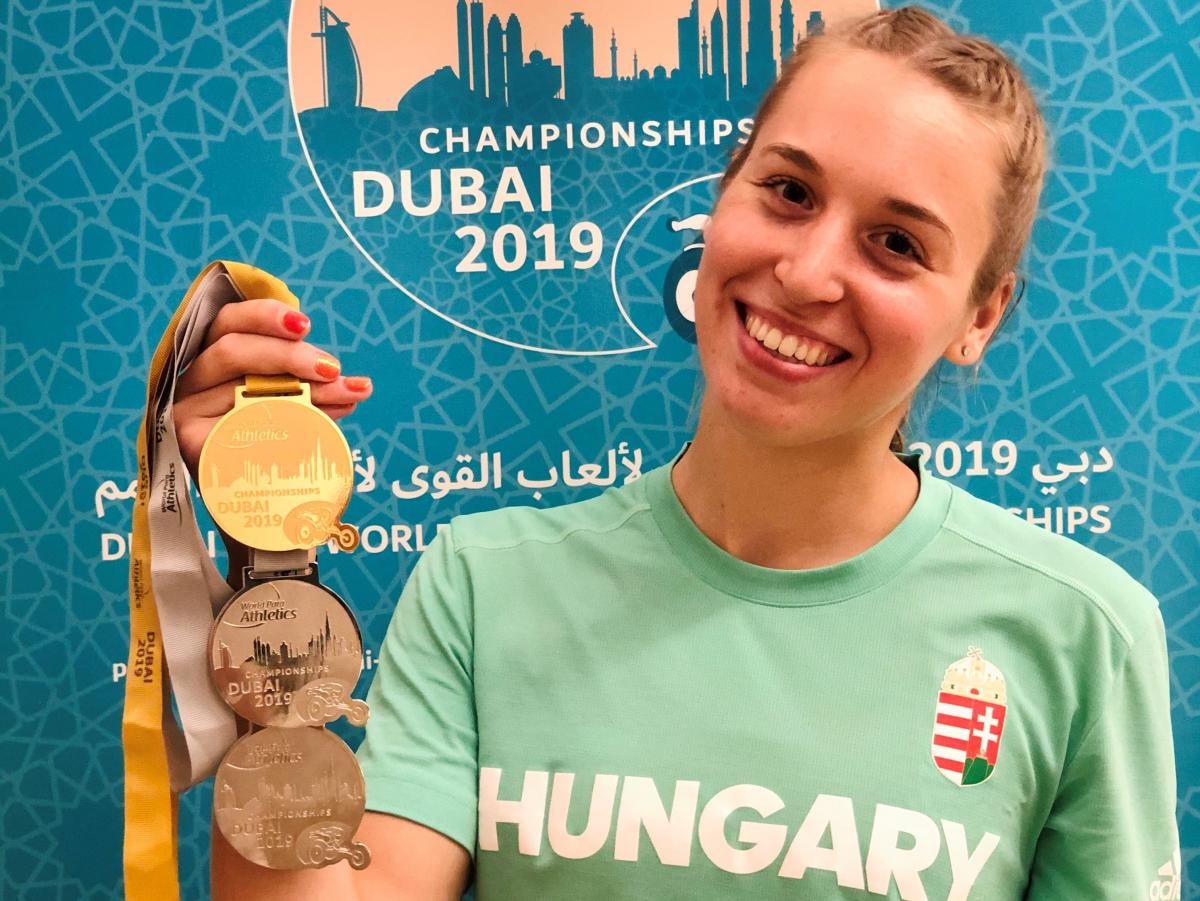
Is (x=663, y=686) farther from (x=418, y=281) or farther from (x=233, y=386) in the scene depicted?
(x=418, y=281)

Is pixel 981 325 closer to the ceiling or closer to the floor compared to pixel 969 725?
closer to the ceiling

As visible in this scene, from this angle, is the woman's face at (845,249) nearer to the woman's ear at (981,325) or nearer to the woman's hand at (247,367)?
the woman's ear at (981,325)

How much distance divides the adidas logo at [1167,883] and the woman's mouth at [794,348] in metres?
0.50

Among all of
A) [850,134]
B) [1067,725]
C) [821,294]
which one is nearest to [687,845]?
[1067,725]

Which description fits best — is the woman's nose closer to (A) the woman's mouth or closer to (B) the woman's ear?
(A) the woman's mouth

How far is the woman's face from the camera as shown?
30.4 inches

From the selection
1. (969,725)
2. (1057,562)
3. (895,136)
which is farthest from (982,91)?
(969,725)

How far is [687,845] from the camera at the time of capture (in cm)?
80

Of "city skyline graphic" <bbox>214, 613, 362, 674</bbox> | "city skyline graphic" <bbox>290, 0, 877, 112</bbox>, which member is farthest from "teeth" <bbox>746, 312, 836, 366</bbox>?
"city skyline graphic" <bbox>290, 0, 877, 112</bbox>

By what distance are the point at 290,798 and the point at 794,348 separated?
18.2 inches

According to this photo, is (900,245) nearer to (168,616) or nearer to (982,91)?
(982,91)

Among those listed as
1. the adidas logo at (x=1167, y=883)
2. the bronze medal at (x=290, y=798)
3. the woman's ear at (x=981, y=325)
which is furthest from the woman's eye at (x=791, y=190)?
the adidas logo at (x=1167, y=883)

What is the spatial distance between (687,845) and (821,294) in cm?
43

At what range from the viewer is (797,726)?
82cm
